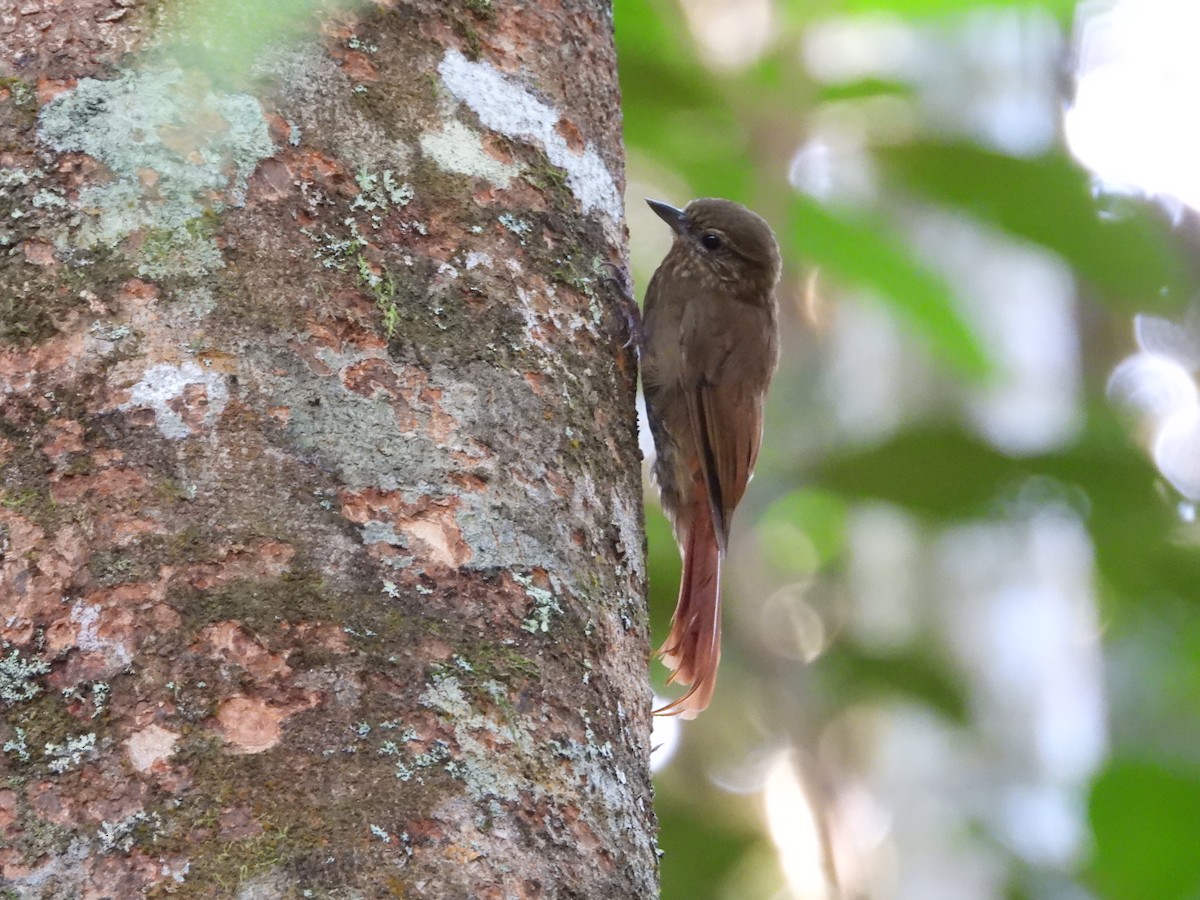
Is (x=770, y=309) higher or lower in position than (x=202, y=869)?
lower

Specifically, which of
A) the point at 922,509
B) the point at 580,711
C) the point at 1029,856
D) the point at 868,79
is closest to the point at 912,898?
the point at 1029,856

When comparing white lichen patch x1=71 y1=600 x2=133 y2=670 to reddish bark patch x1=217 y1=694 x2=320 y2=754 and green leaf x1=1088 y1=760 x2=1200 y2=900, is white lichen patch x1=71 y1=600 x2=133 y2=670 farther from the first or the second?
green leaf x1=1088 y1=760 x2=1200 y2=900

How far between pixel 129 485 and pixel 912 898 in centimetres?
599

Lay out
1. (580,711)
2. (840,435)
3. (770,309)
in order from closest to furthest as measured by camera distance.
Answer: (580,711) → (770,309) → (840,435)

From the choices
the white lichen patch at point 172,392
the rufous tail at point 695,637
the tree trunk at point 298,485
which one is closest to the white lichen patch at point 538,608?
the tree trunk at point 298,485

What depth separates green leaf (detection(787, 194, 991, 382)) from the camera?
10.7 ft

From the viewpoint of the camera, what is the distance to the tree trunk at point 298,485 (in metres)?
1.30

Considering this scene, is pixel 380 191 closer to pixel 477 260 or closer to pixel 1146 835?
pixel 477 260

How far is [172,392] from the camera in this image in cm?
147

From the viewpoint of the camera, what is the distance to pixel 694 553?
11.0 ft

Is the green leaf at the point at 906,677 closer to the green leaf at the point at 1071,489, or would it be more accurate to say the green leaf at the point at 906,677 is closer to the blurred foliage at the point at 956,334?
the blurred foliage at the point at 956,334

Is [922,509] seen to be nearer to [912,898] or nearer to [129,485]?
[129,485]

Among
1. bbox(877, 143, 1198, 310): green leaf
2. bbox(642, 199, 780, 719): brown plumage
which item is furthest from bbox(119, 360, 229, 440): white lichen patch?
bbox(877, 143, 1198, 310): green leaf

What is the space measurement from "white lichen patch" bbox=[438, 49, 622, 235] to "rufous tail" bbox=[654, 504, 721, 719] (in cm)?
124
